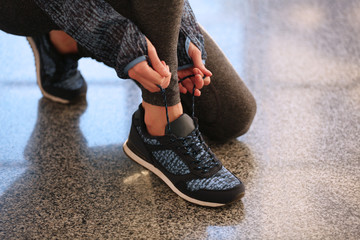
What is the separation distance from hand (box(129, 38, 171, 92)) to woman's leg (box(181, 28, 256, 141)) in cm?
24

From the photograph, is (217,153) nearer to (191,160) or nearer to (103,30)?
(191,160)

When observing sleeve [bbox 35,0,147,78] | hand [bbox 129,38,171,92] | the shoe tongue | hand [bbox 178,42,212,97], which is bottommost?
the shoe tongue

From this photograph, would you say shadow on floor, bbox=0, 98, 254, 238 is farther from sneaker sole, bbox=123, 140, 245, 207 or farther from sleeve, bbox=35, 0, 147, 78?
sleeve, bbox=35, 0, 147, 78

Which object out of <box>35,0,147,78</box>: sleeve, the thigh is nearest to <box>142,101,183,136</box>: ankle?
<box>35,0,147,78</box>: sleeve

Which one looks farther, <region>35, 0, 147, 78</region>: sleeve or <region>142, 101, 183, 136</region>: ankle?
<region>142, 101, 183, 136</region>: ankle

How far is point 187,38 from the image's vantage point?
0.98 meters

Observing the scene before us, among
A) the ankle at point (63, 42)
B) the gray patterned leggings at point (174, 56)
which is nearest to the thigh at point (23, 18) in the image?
the gray patterned leggings at point (174, 56)

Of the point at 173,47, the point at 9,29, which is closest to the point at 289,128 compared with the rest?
the point at 173,47

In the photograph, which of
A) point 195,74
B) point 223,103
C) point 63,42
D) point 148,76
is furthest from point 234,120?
point 63,42

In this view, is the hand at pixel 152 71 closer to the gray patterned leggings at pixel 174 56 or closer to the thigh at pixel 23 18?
the gray patterned leggings at pixel 174 56

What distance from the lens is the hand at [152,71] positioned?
A: 2.76 ft

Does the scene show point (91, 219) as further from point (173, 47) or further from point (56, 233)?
point (173, 47)

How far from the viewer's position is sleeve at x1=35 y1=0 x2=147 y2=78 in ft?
2.74

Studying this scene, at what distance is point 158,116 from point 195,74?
0.40 feet
